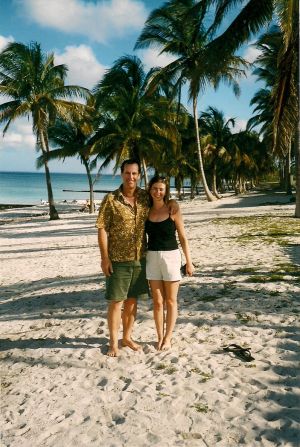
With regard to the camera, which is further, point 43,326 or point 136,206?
point 43,326

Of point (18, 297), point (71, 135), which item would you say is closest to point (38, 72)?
point (71, 135)

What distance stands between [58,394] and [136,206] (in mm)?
1956

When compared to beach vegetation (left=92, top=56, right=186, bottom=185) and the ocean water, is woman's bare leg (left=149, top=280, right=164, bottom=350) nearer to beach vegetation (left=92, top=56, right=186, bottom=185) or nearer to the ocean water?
beach vegetation (left=92, top=56, right=186, bottom=185)

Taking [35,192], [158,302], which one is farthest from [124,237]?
[35,192]

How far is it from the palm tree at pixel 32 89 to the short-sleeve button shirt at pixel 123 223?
17.9m

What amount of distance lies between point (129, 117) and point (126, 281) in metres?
17.4

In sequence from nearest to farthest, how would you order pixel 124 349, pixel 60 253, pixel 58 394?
1. pixel 58 394
2. pixel 124 349
3. pixel 60 253

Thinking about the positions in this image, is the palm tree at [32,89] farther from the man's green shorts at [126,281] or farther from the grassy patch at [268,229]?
the man's green shorts at [126,281]

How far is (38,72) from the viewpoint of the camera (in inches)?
835

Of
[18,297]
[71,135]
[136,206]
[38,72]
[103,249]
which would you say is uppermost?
[38,72]

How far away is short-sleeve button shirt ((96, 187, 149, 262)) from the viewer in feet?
12.9

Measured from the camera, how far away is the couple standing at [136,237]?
155 inches

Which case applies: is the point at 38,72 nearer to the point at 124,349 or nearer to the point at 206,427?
the point at 124,349

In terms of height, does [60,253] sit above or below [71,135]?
below
